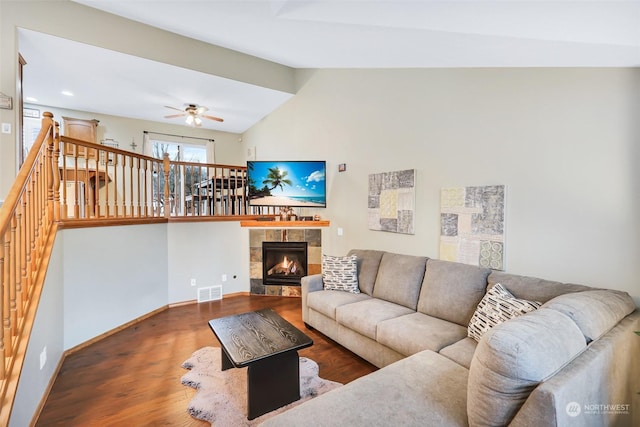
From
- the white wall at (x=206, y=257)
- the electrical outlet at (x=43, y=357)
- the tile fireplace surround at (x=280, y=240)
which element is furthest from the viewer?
the tile fireplace surround at (x=280, y=240)

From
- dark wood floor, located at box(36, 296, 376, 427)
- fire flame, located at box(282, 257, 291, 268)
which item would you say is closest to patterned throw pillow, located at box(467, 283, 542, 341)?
dark wood floor, located at box(36, 296, 376, 427)

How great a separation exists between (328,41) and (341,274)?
250 cm

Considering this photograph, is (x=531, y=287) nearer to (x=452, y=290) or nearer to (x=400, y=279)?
(x=452, y=290)

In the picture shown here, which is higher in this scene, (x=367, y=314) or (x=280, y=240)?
(x=280, y=240)

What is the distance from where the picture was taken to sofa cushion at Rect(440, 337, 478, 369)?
178 cm

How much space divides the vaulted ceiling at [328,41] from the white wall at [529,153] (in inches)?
7.2

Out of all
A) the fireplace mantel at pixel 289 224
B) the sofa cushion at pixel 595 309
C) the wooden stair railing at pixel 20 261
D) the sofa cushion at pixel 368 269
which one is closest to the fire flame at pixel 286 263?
the fireplace mantel at pixel 289 224

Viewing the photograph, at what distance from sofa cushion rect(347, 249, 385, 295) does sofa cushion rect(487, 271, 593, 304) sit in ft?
3.96

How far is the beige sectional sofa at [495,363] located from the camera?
1.12 meters

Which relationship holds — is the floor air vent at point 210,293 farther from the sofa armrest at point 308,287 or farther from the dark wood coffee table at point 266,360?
the dark wood coffee table at point 266,360

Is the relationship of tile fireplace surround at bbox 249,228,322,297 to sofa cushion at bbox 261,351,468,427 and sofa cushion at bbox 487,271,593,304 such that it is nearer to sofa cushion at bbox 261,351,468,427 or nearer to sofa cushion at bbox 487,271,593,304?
sofa cushion at bbox 487,271,593,304

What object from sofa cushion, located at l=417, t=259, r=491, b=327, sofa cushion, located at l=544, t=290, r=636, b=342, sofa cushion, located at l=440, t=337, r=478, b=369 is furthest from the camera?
sofa cushion, located at l=417, t=259, r=491, b=327

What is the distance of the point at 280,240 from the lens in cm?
462

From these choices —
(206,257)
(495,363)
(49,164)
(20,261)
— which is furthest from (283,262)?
(495,363)
